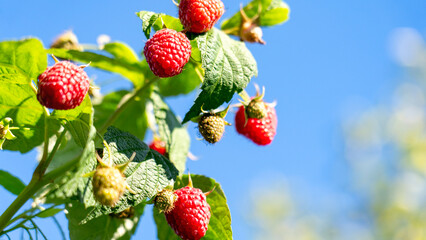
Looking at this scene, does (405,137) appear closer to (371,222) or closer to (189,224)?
(371,222)

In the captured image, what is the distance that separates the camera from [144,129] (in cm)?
308

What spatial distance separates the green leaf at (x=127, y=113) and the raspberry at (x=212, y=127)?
79 centimetres

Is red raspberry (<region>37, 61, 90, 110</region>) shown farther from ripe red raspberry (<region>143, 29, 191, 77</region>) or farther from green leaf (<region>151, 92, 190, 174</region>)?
green leaf (<region>151, 92, 190, 174</region>)

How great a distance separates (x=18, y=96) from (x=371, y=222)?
387 inches

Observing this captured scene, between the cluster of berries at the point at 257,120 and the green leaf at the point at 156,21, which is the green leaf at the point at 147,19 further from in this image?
the cluster of berries at the point at 257,120

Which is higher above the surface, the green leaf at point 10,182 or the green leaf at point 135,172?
the green leaf at point 135,172

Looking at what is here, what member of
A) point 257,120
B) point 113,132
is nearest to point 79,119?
point 113,132

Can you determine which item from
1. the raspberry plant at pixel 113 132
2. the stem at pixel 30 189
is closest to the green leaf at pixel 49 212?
the raspberry plant at pixel 113 132

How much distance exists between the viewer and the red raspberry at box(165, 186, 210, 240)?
1.98 metres

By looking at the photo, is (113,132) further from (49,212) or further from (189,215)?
(49,212)

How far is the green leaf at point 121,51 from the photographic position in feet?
9.37

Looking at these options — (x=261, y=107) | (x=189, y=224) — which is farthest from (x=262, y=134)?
(x=189, y=224)

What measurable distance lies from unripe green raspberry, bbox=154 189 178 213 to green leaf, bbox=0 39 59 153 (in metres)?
0.49

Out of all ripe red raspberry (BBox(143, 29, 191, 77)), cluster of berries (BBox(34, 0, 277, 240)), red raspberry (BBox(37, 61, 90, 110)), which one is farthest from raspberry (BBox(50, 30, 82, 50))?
red raspberry (BBox(37, 61, 90, 110))
